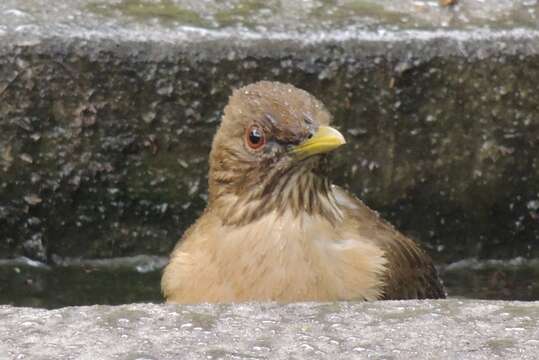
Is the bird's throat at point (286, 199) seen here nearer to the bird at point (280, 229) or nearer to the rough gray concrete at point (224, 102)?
the bird at point (280, 229)

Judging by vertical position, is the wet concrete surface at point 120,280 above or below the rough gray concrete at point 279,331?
below

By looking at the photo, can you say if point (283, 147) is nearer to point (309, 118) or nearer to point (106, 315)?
point (309, 118)

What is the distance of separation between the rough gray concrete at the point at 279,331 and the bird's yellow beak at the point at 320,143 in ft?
4.12

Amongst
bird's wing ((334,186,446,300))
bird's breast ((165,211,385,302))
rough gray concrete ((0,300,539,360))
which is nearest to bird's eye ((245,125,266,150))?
bird's breast ((165,211,385,302))

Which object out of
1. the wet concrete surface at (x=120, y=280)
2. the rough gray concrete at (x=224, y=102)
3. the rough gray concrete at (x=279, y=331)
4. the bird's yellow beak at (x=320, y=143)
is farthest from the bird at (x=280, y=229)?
the rough gray concrete at (x=279, y=331)

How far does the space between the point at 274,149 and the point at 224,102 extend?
88 centimetres

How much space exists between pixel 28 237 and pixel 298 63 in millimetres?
1331

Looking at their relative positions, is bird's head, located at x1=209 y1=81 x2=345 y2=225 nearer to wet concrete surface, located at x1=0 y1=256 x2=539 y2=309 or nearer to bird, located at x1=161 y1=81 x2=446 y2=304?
bird, located at x1=161 y1=81 x2=446 y2=304

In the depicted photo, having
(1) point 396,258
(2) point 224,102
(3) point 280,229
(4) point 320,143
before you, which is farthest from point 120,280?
(4) point 320,143

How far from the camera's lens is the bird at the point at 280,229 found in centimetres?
414

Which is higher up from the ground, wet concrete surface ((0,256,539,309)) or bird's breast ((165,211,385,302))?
bird's breast ((165,211,385,302))

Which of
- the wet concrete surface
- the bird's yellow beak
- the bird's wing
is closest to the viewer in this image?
the bird's yellow beak

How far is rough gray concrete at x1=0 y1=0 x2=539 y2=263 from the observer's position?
5.05 metres

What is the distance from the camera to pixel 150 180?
532 centimetres
